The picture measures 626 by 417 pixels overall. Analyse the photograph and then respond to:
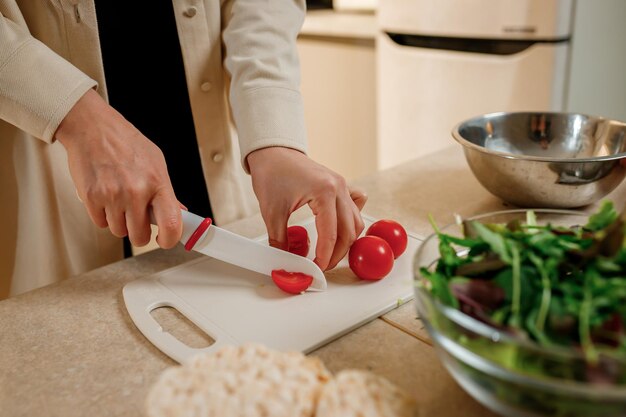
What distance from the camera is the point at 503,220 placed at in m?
0.68

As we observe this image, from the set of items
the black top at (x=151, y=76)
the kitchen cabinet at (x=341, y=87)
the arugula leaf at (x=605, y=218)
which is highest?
the black top at (x=151, y=76)

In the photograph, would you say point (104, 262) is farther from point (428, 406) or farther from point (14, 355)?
point (428, 406)

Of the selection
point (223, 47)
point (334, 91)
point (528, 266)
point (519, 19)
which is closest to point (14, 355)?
point (528, 266)

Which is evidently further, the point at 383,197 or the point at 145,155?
the point at 383,197

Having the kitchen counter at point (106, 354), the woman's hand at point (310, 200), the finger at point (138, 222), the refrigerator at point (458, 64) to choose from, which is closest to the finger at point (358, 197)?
the woman's hand at point (310, 200)

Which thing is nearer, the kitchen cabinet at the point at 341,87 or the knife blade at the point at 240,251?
the knife blade at the point at 240,251

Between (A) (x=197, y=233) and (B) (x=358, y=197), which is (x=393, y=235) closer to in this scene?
(B) (x=358, y=197)

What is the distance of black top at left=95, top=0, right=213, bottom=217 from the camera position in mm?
1044

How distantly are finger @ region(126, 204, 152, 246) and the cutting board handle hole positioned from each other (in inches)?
4.0

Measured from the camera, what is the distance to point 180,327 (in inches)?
28.6

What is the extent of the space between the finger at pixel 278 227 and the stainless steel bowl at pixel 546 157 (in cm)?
35

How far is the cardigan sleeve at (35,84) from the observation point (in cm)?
78

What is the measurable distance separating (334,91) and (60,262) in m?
2.02

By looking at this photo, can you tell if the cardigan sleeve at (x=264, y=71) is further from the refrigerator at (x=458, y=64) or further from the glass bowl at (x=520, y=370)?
the refrigerator at (x=458, y=64)
